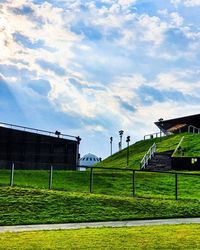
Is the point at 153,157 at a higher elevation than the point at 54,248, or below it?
higher

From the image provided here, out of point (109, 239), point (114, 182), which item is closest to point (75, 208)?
point (109, 239)

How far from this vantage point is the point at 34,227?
12.2 m

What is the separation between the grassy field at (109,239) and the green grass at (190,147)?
40.5m

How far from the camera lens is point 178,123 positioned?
92812 millimetres

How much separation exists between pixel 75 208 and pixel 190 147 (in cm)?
4310

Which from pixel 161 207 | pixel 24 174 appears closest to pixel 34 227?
pixel 161 207

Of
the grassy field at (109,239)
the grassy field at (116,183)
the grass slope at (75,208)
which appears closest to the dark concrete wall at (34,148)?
the grassy field at (116,183)

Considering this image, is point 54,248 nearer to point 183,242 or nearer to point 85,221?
point 183,242

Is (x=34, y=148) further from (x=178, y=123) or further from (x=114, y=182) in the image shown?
(x=178, y=123)

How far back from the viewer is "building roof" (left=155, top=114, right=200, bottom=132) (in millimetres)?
87531

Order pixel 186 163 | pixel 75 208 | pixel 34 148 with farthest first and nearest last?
pixel 34 148
pixel 186 163
pixel 75 208

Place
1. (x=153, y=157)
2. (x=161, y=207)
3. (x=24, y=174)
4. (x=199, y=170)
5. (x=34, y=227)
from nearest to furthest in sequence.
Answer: (x=34, y=227) < (x=161, y=207) < (x=24, y=174) < (x=199, y=170) < (x=153, y=157)

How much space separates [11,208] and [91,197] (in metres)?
3.53

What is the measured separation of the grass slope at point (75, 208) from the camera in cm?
1388
